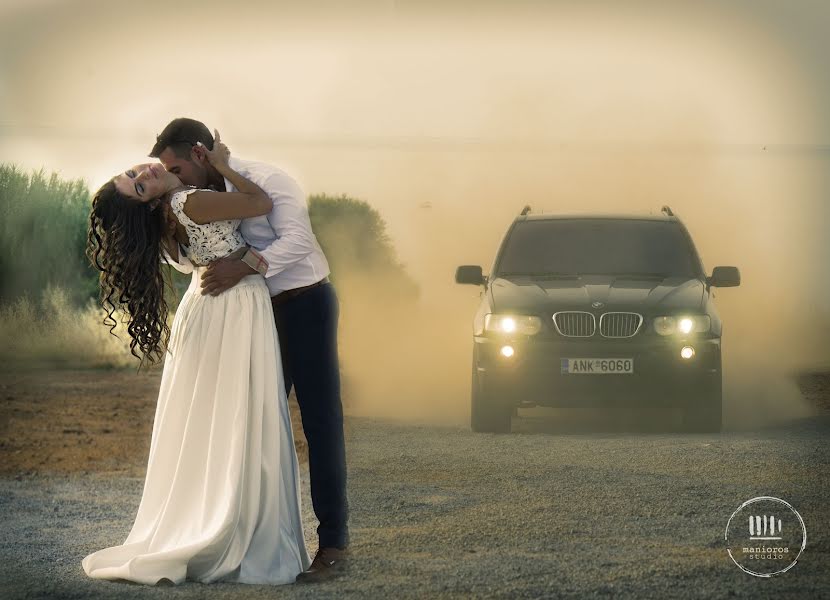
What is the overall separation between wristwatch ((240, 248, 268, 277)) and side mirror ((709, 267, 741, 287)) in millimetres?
3947

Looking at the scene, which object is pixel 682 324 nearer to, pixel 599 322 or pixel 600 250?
pixel 599 322

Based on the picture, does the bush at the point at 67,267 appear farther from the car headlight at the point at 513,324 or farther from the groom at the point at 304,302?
the groom at the point at 304,302

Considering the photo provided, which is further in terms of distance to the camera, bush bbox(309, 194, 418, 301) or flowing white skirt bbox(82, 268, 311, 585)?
bush bbox(309, 194, 418, 301)

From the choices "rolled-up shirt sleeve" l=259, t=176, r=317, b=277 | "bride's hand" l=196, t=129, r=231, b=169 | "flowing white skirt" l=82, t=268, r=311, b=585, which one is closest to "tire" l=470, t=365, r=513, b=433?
"flowing white skirt" l=82, t=268, r=311, b=585

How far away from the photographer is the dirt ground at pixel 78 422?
1008 centimetres

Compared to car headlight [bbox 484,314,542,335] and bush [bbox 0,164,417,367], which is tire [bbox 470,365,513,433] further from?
bush [bbox 0,164,417,367]

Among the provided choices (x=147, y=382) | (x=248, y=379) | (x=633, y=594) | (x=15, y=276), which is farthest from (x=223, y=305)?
(x=147, y=382)

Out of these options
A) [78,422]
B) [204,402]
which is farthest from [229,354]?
[78,422]

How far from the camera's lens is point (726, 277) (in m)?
8.33

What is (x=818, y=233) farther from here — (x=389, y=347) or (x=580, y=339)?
(x=389, y=347)

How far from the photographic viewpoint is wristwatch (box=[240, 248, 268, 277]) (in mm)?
5367

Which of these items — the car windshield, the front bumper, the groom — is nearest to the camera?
the groom

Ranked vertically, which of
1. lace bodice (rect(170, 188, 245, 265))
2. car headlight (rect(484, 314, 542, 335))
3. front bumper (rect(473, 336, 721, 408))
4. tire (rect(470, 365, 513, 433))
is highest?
lace bodice (rect(170, 188, 245, 265))

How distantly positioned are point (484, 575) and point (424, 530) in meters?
1.00
